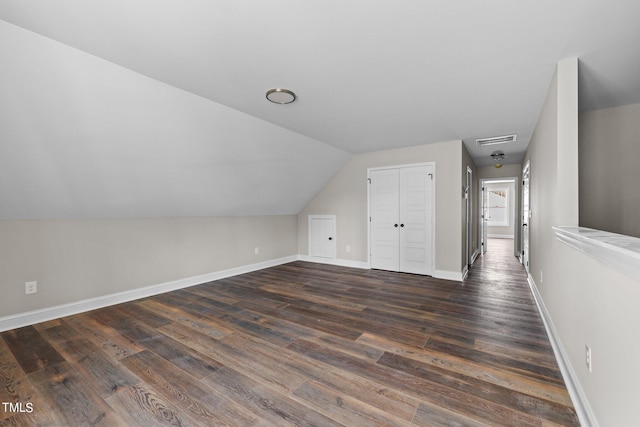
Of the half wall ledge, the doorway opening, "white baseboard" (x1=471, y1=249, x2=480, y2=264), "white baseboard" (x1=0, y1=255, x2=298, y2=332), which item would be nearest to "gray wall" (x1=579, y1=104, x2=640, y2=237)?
the half wall ledge

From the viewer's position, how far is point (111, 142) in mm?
2686

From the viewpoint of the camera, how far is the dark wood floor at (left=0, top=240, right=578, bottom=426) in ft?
5.31

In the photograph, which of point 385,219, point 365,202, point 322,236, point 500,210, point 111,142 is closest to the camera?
point 111,142

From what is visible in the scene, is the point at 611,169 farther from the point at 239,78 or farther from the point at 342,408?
the point at 239,78

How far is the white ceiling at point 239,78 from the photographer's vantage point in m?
1.66

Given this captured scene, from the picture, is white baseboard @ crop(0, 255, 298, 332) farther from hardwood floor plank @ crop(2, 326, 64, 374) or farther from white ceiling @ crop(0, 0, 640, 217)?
white ceiling @ crop(0, 0, 640, 217)

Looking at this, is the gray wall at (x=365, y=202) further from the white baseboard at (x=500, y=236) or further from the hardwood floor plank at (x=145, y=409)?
the white baseboard at (x=500, y=236)

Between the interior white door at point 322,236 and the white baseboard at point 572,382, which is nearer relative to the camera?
the white baseboard at point 572,382

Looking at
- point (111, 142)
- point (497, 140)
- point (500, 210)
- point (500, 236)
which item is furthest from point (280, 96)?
point (500, 210)

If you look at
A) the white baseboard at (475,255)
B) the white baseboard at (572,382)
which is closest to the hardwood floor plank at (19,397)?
the white baseboard at (572,382)

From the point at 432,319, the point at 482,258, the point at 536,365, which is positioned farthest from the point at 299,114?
the point at 482,258

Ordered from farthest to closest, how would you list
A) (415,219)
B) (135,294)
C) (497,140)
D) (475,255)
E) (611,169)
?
(475,255) < (415,219) < (497,140) < (135,294) < (611,169)

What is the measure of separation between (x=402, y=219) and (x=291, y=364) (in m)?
3.47

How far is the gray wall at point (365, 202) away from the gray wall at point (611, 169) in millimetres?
1474
